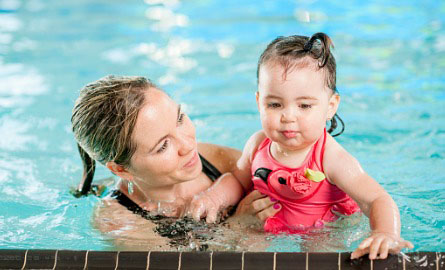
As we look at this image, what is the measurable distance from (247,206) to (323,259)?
0.86m

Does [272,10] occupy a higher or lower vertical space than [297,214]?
higher

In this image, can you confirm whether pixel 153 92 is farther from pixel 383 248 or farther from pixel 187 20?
pixel 187 20

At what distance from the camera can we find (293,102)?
3.09 m

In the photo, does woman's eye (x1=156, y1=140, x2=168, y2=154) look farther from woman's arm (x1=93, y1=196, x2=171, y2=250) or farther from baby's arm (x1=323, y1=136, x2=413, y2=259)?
baby's arm (x1=323, y1=136, x2=413, y2=259)

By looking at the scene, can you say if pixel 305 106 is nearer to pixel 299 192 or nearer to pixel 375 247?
pixel 299 192

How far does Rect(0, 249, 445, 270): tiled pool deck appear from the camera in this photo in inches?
110

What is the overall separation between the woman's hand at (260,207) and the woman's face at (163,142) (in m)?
0.40

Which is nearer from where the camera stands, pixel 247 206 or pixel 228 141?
pixel 247 206

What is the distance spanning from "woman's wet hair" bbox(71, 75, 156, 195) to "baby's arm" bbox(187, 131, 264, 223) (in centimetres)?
49

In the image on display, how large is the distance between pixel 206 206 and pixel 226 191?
7.2 inches

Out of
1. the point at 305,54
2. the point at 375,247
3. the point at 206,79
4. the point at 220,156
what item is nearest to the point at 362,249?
the point at 375,247

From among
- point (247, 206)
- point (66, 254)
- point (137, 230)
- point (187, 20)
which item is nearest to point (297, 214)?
point (247, 206)

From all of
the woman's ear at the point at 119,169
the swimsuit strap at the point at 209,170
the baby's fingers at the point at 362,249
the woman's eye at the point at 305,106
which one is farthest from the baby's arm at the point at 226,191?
the baby's fingers at the point at 362,249

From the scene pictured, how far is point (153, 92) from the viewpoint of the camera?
3.38 m
